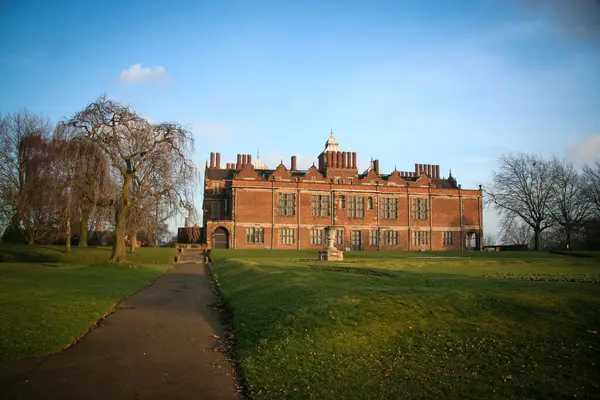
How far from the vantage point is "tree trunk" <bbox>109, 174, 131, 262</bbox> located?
30.3 meters

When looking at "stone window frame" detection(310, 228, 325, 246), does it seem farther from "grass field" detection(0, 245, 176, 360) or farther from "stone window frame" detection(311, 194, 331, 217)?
"grass field" detection(0, 245, 176, 360)

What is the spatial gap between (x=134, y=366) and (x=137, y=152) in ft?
77.8

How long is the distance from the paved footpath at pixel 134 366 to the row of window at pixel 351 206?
→ 4474 cm

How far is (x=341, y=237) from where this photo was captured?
59094 millimetres

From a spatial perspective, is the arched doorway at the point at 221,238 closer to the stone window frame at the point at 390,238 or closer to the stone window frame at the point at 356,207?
the stone window frame at the point at 356,207

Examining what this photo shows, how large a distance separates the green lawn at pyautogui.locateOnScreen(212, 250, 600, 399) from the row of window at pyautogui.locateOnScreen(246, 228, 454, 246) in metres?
43.4

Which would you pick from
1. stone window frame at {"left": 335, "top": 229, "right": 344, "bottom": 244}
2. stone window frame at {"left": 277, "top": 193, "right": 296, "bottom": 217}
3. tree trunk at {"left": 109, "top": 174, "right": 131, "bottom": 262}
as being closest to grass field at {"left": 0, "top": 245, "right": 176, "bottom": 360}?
tree trunk at {"left": 109, "top": 174, "right": 131, "bottom": 262}

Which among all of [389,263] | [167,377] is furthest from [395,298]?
[389,263]

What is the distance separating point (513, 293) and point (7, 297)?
48.7 feet

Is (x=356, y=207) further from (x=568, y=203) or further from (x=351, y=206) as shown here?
(x=568, y=203)

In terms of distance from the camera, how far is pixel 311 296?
1290 cm

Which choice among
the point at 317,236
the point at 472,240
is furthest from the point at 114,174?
the point at 472,240

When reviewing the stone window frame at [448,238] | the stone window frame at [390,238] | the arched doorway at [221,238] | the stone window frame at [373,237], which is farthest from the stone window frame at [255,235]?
the stone window frame at [448,238]

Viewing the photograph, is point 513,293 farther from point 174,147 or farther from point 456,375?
point 174,147
